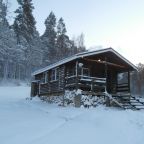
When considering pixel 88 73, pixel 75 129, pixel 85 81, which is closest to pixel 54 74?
pixel 88 73

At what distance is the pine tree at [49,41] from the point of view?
67.3m

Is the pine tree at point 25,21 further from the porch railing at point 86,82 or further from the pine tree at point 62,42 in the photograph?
the porch railing at point 86,82

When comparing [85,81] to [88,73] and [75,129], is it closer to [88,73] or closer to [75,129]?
[88,73]

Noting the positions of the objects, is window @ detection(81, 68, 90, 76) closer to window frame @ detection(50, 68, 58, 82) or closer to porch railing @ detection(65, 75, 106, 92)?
porch railing @ detection(65, 75, 106, 92)

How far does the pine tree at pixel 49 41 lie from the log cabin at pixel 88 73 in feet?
117

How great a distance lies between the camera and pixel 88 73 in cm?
2702

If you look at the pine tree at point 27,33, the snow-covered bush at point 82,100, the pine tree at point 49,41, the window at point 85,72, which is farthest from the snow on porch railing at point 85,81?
the pine tree at point 49,41

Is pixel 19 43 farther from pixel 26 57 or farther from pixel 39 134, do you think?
pixel 39 134

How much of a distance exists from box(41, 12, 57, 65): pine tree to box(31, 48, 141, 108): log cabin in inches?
1399

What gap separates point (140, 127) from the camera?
15.9 meters

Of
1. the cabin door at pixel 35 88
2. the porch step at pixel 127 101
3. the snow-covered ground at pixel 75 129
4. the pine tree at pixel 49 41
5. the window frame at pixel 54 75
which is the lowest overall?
the snow-covered ground at pixel 75 129

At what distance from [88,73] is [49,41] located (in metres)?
42.8

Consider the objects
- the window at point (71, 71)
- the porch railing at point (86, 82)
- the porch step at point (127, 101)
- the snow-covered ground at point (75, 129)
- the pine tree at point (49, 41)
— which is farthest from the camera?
the pine tree at point (49, 41)

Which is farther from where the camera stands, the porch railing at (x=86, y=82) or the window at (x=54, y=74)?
the window at (x=54, y=74)
